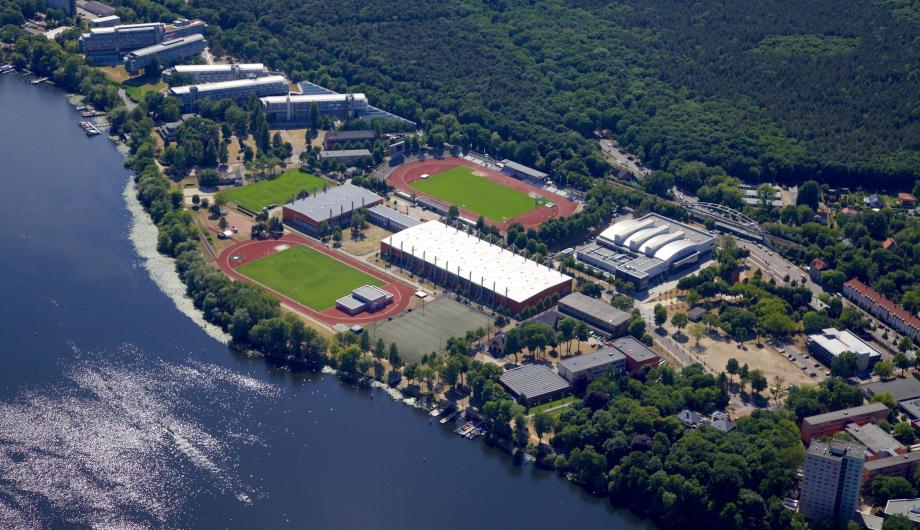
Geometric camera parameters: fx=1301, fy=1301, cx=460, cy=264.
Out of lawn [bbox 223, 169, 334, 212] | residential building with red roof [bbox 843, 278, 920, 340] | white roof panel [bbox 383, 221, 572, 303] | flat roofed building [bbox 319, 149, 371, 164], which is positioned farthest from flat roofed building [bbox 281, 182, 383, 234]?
residential building with red roof [bbox 843, 278, 920, 340]

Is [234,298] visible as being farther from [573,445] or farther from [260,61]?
[260,61]

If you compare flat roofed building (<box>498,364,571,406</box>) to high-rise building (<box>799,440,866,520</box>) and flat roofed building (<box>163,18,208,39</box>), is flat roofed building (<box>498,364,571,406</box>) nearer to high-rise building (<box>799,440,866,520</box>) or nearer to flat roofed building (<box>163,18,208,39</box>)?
high-rise building (<box>799,440,866,520</box>)

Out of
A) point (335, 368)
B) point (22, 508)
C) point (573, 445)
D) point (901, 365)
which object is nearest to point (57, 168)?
point (335, 368)

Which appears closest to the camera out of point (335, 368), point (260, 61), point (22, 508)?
point (22, 508)

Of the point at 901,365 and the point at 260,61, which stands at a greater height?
the point at 260,61

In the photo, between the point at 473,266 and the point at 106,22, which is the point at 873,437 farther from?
the point at 106,22

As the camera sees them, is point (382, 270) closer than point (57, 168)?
Yes

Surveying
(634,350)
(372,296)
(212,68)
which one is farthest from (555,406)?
(212,68)

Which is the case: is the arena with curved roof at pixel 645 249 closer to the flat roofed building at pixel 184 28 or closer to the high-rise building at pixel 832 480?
the high-rise building at pixel 832 480

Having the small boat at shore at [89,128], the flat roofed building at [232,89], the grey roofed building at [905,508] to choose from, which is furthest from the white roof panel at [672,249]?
the small boat at shore at [89,128]
